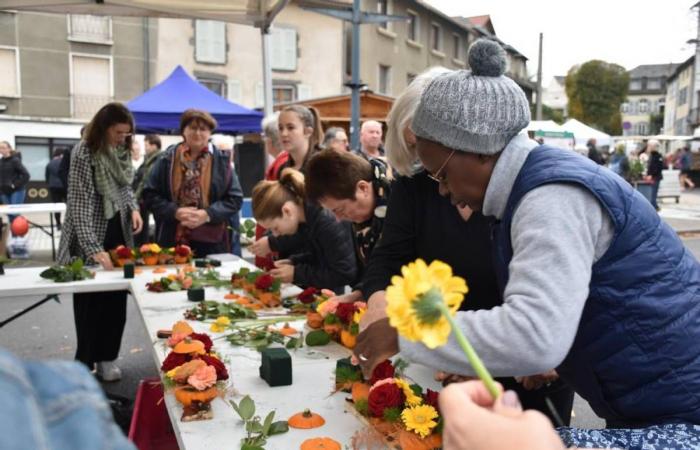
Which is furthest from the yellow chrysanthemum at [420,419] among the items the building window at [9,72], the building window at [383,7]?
the building window at [383,7]

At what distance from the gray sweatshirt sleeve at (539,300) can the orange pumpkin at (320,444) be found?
42cm

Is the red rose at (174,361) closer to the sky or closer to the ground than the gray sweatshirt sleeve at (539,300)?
closer to the ground

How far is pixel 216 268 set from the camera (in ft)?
11.9

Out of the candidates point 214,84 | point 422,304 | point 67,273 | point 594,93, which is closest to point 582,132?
A: point 214,84

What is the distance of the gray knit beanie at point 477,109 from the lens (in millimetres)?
1139

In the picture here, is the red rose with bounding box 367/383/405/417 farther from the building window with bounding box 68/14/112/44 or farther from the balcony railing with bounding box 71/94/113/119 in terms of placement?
the building window with bounding box 68/14/112/44

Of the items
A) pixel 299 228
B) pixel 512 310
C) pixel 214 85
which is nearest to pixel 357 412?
pixel 512 310

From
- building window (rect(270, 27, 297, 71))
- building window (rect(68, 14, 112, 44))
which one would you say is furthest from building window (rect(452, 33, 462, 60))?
building window (rect(68, 14, 112, 44))

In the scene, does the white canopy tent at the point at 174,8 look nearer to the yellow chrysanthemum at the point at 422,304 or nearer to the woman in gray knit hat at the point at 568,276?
the woman in gray knit hat at the point at 568,276

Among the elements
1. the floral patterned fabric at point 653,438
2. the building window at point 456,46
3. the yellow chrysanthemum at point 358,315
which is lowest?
the yellow chrysanthemum at point 358,315

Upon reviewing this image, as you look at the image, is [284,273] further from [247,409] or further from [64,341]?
[64,341]

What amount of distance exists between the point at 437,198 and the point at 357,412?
0.71 metres

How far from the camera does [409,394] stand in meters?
1.42

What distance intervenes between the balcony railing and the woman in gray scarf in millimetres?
16534
